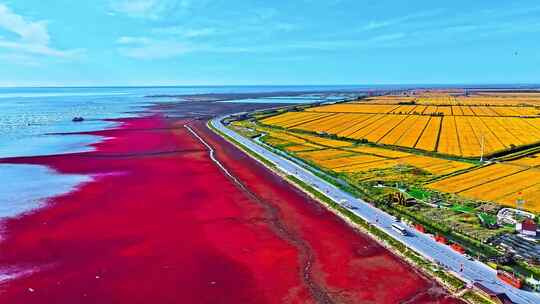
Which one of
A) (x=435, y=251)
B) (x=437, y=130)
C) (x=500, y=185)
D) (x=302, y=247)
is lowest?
(x=302, y=247)

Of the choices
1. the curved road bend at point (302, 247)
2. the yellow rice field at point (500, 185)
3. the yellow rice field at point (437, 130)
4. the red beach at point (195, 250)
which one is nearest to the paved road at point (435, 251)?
the red beach at point (195, 250)

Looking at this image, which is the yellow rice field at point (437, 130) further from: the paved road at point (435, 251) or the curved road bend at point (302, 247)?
the curved road bend at point (302, 247)

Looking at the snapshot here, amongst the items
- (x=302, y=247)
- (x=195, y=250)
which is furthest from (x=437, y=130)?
(x=195, y=250)

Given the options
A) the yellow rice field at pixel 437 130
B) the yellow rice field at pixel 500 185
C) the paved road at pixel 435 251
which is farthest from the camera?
the yellow rice field at pixel 437 130

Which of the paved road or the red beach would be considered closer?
the paved road

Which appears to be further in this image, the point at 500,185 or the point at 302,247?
the point at 500,185

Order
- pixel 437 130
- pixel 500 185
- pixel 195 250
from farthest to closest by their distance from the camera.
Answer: pixel 437 130 < pixel 500 185 < pixel 195 250

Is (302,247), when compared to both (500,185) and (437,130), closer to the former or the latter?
(500,185)

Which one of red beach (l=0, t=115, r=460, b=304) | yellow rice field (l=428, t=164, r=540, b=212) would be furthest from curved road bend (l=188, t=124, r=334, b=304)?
yellow rice field (l=428, t=164, r=540, b=212)

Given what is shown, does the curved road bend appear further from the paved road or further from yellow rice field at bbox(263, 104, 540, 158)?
yellow rice field at bbox(263, 104, 540, 158)

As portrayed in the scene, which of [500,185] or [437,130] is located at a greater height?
[437,130]

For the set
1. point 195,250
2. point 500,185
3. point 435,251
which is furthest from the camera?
point 500,185

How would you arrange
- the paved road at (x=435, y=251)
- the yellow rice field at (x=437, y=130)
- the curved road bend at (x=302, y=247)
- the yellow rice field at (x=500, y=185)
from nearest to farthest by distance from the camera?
1. the paved road at (x=435, y=251)
2. the curved road bend at (x=302, y=247)
3. the yellow rice field at (x=500, y=185)
4. the yellow rice field at (x=437, y=130)
